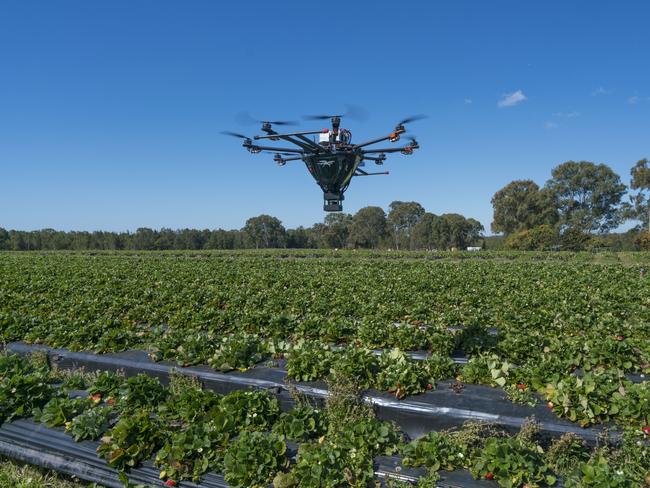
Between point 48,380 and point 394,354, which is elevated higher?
point 394,354

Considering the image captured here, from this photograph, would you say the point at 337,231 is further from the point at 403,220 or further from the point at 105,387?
the point at 105,387

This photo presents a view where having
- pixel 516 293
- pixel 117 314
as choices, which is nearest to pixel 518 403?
pixel 516 293

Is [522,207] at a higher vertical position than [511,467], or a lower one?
higher

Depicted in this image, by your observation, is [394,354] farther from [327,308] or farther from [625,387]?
[327,308]

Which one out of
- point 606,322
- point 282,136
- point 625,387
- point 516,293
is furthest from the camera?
point 516,293

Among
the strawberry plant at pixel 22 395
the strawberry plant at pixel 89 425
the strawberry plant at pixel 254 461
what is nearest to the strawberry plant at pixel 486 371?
the strawberry plant at pixel 254 461

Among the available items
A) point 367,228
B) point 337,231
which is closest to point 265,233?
point 337,231

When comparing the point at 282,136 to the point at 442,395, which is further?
the point at 282,136
